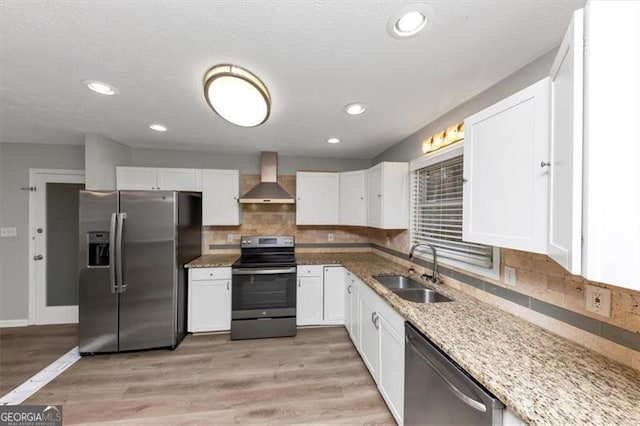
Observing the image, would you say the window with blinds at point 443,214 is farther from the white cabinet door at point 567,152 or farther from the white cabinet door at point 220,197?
the white cabinet door at point 220,197

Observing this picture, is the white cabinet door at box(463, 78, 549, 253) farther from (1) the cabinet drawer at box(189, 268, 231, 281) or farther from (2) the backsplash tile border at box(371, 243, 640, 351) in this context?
(1) the cabinet drawer at box(189, 268, 231, 281)

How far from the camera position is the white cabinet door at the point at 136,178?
2984 mm

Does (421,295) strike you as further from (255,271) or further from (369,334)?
(255,271)

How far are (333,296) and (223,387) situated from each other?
1.52m

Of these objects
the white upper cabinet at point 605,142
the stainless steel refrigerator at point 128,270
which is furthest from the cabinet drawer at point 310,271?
the white upper cabinet at point 605,142

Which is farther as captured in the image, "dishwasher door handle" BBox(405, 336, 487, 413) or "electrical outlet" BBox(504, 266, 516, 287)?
"electrical outlet" BBox(504, 266, 516, 287)

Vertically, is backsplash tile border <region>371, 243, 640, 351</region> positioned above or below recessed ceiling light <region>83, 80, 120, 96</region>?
below

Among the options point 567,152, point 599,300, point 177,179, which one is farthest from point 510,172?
point 177,179

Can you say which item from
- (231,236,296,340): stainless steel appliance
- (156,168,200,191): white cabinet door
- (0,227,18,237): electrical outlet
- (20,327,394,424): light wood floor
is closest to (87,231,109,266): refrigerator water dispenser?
(156,168,200,191): white cabinet door

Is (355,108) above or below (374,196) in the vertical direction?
above

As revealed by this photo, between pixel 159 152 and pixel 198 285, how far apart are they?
77.5 inches

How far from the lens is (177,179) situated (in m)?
3.10

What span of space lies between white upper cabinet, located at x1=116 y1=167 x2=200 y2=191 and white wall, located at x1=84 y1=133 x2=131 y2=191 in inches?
4.1

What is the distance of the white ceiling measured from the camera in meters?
1.01
